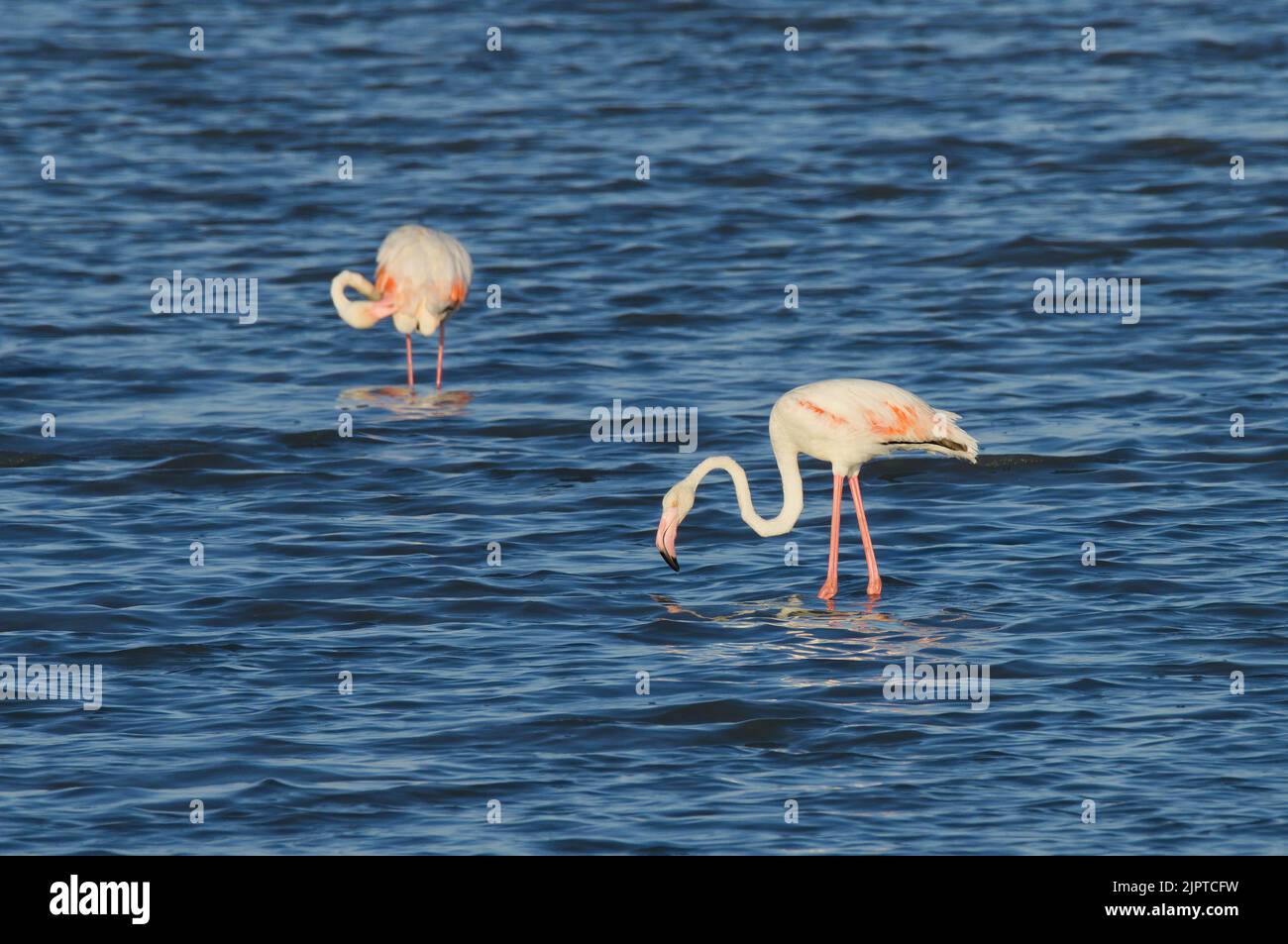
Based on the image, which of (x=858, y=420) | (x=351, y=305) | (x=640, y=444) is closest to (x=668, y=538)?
(x=858, y=420)

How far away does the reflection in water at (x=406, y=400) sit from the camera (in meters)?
18.2

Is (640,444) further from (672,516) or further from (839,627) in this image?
(839,627)

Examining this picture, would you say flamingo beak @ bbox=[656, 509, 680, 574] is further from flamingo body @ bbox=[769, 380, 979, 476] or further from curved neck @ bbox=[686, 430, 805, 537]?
flamingo body @ bbox=[769, 380, 979, 476]

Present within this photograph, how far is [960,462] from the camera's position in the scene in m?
16.5

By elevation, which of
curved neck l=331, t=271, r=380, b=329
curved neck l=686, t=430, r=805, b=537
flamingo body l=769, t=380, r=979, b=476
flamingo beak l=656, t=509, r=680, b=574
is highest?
curved neck l=331, t=271, r=380, b=329

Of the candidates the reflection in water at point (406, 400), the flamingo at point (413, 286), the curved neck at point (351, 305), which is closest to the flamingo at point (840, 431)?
the reflection in water at point (406, 400)

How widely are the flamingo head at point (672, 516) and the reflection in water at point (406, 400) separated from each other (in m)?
5.35

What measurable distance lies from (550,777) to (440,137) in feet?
60.9

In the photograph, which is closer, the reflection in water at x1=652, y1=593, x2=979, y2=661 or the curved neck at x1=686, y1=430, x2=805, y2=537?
the reflection in water at x1=652, y1=593, x2=979, y2=661

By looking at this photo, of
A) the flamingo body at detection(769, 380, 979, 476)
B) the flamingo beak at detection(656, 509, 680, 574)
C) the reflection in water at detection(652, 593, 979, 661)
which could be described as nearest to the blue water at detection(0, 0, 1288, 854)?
the reflection in water at detection(652, 593, 979, 661)

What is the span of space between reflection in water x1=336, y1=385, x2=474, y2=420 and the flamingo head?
5351 mm

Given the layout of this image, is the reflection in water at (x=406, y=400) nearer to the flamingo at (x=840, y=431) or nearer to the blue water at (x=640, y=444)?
the blue water at (x=640, y=444)

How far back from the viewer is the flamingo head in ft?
42.3

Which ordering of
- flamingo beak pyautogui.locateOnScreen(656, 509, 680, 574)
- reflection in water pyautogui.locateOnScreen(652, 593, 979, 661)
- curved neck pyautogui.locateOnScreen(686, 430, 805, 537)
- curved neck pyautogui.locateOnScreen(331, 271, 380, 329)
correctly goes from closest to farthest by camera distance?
reflection in water pyautogui.locateOnScreen(652, 593, 979, 661) < flamingo beak pyautogui.locateOnScreen(656, 509, 680, 574) < curved neck pyautogui.locateOnScreen(686, 430, 805, 537) < curved neck pyautogui.locateOnScreen(331, 271, 380, 329)
